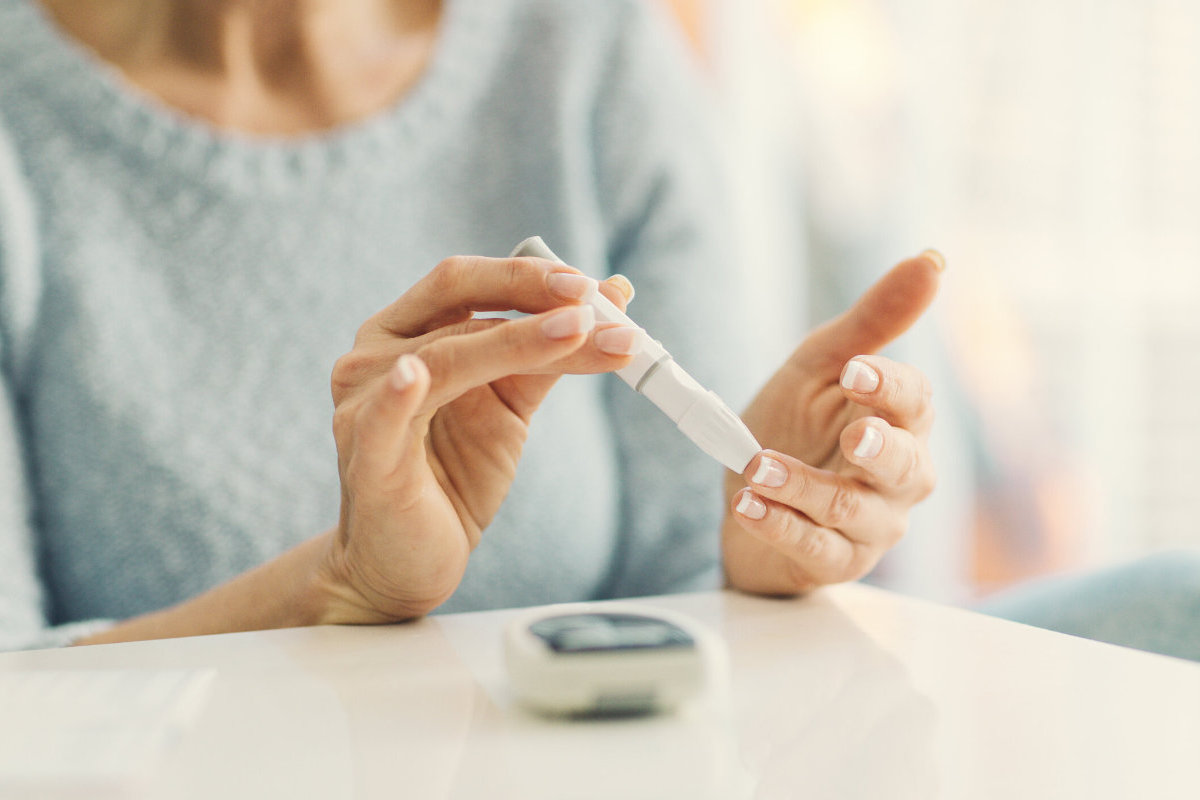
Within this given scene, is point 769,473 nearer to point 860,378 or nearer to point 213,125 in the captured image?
point 860,378

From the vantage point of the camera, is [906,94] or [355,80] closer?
[355,80]

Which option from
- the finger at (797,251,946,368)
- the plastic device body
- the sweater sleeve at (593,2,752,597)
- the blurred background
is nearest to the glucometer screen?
the plastic device body

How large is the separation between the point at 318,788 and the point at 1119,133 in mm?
1791

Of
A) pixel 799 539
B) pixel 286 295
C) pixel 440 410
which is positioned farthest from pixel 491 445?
pixel 286 295

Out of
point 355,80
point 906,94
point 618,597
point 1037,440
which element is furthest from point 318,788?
point 1037,440

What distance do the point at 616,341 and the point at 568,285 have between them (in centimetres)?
3

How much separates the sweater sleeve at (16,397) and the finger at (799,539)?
1.31ft

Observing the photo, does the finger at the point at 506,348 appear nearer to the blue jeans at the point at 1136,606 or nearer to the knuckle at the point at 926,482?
the knuckle at the point at 926,482

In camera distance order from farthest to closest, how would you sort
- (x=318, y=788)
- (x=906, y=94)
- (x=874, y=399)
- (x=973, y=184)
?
(x=973, y=184)
(x=906, y=94)
(x=874, y=399)
(x=318, y=788)

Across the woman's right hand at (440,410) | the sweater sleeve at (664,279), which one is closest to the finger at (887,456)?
the woman's right hand at (440,410)

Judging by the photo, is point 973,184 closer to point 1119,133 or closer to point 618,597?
point 1119,133

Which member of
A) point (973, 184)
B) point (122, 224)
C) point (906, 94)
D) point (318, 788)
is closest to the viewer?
point (318, 788)

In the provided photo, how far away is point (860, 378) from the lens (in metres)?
0.37

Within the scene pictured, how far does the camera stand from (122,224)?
0.61m
